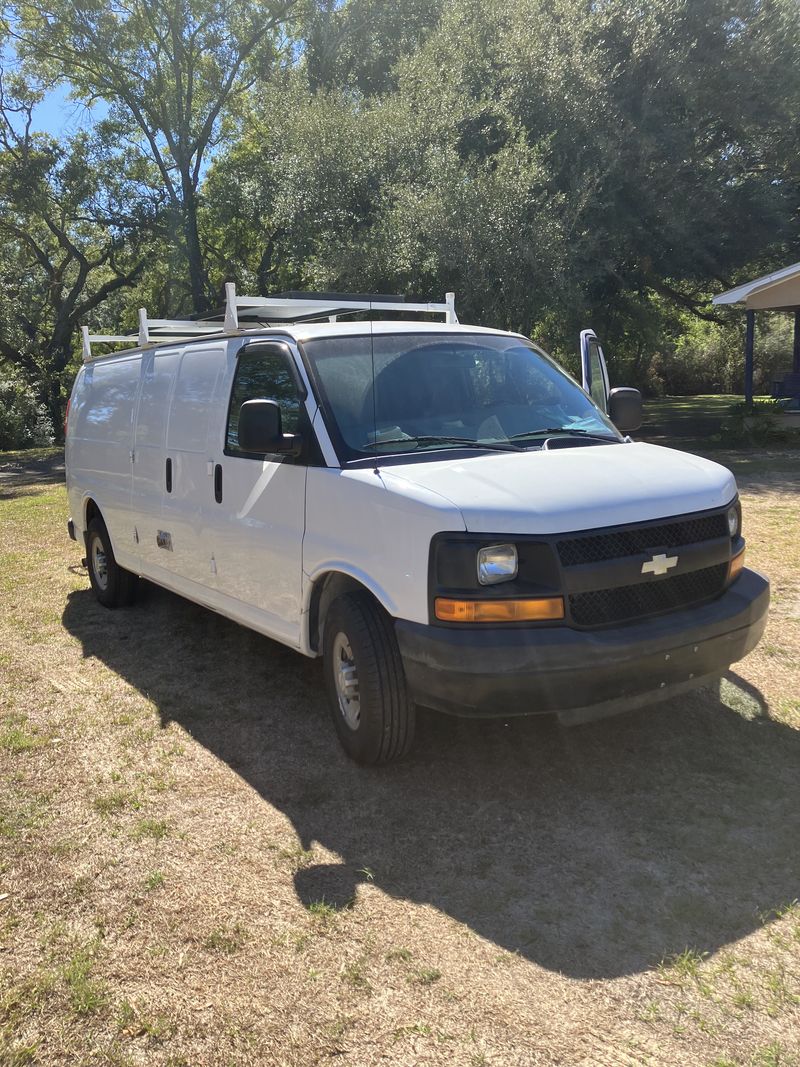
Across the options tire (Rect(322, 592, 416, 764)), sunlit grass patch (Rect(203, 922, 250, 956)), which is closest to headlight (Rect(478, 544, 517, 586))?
tire (Rect(322, 592, 416, 764))

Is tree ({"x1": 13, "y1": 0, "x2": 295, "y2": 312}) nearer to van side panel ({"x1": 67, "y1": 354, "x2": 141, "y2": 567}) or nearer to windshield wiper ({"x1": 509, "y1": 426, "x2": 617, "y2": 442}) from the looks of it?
van side panel ({"x1": 67, "y1": 354, "x2": 141, "y2": 567})

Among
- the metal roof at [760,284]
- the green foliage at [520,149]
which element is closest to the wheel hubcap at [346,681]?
the green foliage at [520,149]

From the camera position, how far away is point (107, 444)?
22.6 feet

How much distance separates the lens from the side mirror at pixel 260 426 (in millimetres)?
4184

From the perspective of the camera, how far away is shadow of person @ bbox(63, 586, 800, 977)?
10.1ft

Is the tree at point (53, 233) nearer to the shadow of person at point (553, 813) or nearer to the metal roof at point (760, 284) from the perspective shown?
the metal roof at point (760, 284)

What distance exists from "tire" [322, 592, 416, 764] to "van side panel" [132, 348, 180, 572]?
7.39 ft

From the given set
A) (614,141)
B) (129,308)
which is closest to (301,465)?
(614,141)

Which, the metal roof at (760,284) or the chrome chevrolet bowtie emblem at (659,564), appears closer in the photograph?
the chrome chevrolet bowtie emblem at (659,564)

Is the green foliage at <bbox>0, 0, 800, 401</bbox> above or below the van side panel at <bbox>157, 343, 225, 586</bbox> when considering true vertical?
above

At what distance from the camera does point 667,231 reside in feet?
57.2

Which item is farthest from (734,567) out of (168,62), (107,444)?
(168,62)

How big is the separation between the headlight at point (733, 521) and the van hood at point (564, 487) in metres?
0.07

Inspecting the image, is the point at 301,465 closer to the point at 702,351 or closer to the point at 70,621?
the point at 70,621
